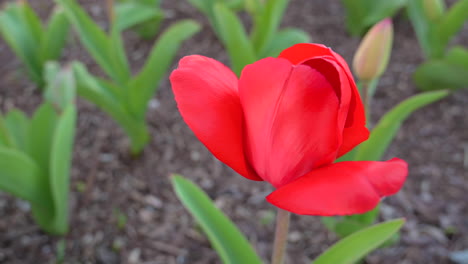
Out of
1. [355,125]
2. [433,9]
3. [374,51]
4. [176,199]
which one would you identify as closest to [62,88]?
[176,199]

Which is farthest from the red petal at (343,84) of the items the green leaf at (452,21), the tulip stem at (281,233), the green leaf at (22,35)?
the green leaf at (22,35)

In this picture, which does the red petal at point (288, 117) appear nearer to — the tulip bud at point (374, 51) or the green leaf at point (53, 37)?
the tulip bud at point (374, 51)

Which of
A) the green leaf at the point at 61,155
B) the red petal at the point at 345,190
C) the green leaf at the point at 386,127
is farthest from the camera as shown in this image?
the green leaf at the point at 61,155

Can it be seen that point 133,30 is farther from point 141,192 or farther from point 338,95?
point 338,95

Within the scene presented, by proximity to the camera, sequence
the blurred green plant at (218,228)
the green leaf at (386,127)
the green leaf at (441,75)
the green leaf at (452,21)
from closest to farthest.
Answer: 1. the blurred green plant at (218,228)
2. the green leaf at (386,127)
3. the green leaf at (452,21)
4. the green leaf at (441,75)

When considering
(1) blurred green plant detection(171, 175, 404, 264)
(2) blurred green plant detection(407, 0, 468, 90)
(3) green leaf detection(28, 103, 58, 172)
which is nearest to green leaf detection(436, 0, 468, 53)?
(2) blurred green plant detection(407, 0, 468, 90)

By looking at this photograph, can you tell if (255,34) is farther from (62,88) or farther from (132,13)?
(62,88)

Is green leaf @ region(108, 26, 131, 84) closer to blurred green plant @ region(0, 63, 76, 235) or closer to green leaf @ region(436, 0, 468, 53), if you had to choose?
blurred green plant @ region(0, 63, 76, 235)
